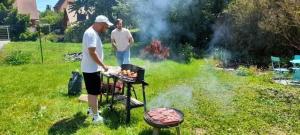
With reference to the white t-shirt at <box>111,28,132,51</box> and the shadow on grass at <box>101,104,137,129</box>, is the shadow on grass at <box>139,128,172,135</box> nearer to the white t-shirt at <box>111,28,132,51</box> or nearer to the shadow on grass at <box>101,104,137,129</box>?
the shadow on grass at <box>101,104,137,129</box>

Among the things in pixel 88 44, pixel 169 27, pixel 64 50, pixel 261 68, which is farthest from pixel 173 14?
pixel 88 44

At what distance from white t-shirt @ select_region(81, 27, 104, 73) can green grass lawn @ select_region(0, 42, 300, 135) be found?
3.33ft

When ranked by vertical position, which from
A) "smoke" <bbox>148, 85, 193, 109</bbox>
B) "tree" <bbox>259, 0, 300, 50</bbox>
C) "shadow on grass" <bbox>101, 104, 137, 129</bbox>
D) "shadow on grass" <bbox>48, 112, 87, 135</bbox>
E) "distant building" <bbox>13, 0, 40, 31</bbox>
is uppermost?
"distant building" <bbox>13, 0, 40, 31</bbox>

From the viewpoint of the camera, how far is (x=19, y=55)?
16375mm

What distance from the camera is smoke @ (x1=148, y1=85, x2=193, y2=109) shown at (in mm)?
7321

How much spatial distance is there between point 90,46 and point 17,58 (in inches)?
454

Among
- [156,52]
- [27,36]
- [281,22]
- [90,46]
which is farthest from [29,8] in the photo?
[90,46]

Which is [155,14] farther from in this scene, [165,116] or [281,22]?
[165,116]

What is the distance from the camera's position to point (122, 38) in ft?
30.0

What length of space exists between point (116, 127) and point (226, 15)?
1094 centimetres

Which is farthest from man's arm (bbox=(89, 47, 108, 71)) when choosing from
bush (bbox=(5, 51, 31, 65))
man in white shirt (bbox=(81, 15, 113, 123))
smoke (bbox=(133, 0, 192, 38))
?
bush (bbox=(5, 51, 31, 65))

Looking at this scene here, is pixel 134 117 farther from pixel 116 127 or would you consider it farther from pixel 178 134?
pixel 178 134

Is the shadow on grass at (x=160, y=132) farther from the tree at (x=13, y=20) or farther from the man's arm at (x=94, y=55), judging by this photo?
the tree at (x=13, y=20)

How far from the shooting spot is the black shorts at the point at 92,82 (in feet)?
19.7
